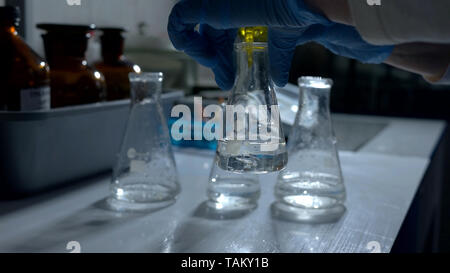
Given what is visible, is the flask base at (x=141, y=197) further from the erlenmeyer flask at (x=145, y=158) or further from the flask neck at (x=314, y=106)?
the flask neck at (x=314, y=106)

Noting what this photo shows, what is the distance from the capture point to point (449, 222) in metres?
2.14

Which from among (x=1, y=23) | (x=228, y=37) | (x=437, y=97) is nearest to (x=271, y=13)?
(x=228, y=37)

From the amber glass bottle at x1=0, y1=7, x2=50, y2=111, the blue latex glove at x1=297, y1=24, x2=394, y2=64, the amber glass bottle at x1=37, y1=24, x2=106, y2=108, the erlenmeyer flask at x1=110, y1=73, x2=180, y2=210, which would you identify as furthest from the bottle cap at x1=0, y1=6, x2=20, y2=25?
the blue latex glove at x1=297, y1=24, x2=394, y2=64

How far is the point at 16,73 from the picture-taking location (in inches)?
31.4

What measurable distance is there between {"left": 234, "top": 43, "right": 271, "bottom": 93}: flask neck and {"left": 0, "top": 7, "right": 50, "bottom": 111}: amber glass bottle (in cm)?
37

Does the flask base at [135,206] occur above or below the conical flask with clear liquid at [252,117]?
below

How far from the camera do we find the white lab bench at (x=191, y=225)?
2.10 feet

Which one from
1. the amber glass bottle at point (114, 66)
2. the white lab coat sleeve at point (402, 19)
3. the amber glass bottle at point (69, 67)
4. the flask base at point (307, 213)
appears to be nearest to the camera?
the white lab coat sleeve at point (402, 19)

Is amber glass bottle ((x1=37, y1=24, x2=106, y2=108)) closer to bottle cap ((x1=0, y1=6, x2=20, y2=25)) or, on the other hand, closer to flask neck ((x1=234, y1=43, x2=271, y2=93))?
bottle cap ((x1=0, y1=6, x2=20, y2=25))

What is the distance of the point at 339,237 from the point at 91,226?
371 millimetres

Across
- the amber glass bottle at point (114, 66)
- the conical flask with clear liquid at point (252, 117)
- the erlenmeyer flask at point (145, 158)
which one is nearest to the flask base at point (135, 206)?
the erlenmeyer flask at point (145, 158)

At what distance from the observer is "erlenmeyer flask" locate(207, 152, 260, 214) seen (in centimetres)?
80

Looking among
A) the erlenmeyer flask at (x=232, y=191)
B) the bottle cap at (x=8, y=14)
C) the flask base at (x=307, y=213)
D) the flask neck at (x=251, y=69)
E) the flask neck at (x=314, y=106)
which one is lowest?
the flask base at (x=307, y=213)

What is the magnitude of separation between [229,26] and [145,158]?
0.96 ft
